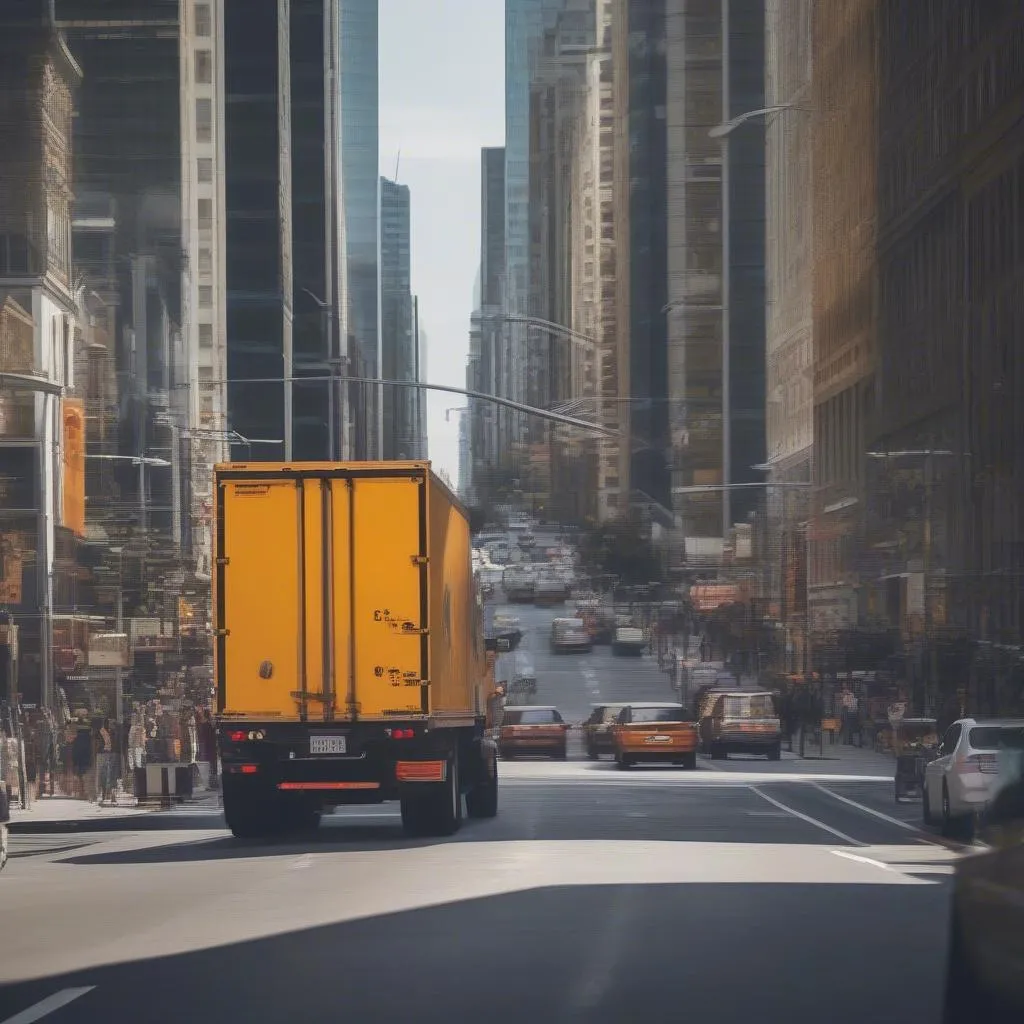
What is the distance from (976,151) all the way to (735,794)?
36607 millimetres

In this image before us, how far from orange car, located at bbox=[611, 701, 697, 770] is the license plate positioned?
27.1 m

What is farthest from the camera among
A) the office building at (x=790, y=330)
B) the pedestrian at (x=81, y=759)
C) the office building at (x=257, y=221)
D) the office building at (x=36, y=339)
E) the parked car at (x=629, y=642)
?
the office building at (x=257, y=221)

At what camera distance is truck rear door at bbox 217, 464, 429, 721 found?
2319cm

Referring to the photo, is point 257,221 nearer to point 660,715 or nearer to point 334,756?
point 660,715

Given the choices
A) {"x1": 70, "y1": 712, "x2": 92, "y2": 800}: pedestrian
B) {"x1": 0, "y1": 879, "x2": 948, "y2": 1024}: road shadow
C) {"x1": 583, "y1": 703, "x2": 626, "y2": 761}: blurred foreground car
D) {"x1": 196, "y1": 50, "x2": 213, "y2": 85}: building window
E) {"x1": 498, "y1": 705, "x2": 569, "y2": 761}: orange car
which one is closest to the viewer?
{"x1": 0, "y1": 879, "x2": 948, "y2": 1024}: road shadow

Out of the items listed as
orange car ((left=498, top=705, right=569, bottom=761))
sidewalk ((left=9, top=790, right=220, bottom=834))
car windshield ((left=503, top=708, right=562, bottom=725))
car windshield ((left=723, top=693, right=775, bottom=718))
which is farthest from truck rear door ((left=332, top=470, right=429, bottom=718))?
car windshield ((left=503, top=708, right=562, bottom=725))

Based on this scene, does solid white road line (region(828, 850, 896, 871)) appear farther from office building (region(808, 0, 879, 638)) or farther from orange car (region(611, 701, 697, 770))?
office building (region(808, 0, 879, 638))

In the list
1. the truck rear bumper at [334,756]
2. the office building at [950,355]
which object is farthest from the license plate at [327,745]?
the office building at [950,355]

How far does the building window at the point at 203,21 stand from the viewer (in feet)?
472

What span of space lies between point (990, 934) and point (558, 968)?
432cm

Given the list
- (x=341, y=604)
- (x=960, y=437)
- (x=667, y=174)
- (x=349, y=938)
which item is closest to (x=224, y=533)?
(x=341, y=604)

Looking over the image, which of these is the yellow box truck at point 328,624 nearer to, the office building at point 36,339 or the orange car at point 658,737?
the orange car at point 658,737

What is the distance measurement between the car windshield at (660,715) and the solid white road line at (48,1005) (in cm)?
3958

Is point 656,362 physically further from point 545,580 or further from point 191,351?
point 191,351
